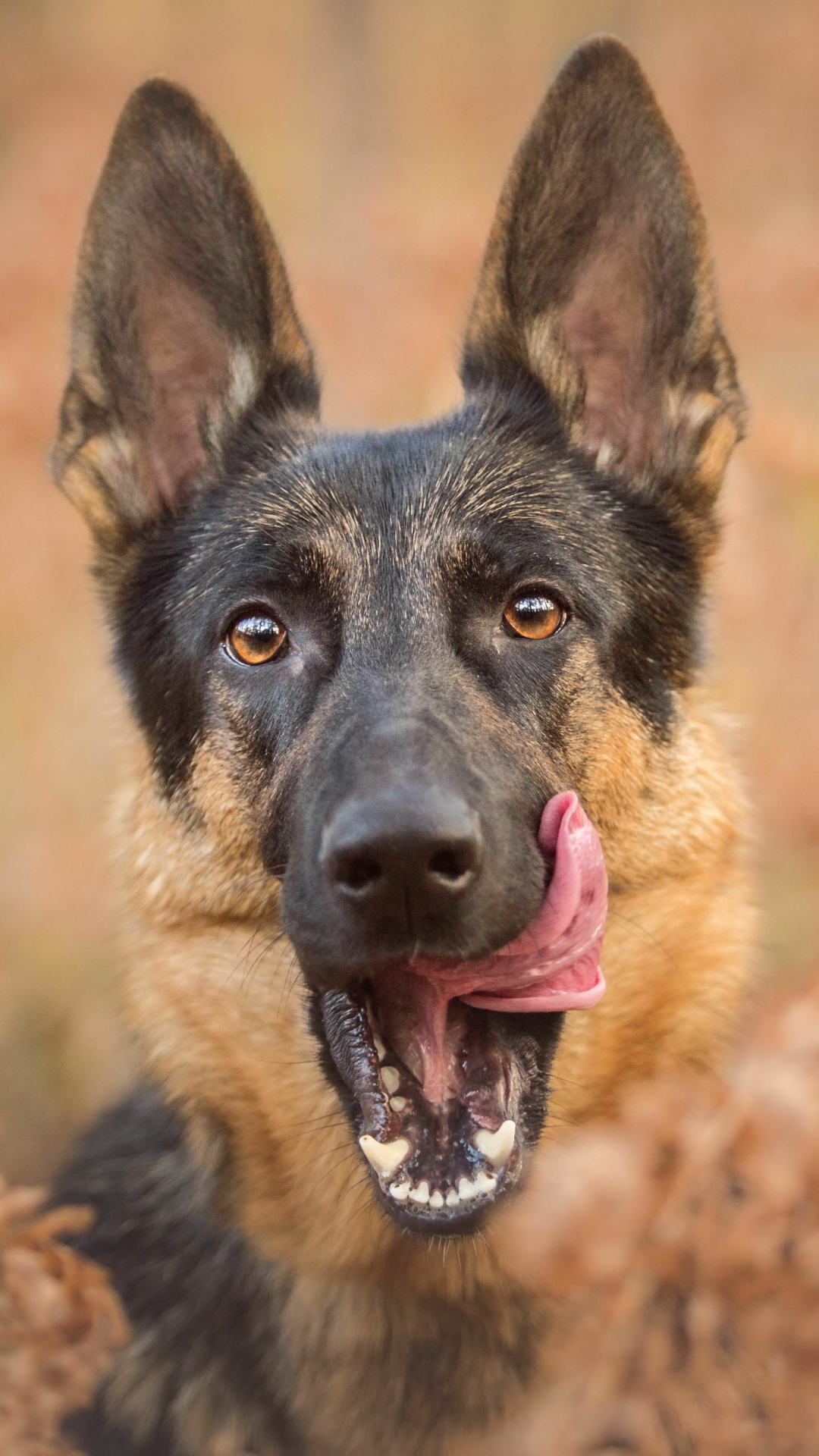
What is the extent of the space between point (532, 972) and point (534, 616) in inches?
34.6

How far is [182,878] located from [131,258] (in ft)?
5.52

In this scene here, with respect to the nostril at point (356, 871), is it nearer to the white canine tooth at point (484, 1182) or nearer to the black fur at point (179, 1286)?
the white canine tooth at point (484, 1182)

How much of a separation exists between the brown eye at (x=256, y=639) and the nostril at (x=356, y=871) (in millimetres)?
913

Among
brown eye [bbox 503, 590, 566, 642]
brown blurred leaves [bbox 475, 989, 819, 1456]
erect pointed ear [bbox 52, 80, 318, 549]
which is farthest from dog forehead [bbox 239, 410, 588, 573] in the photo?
brown blurred leaves [bbox 475, 989, 819, 1456]

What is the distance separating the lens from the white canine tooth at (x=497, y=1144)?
7.86ft

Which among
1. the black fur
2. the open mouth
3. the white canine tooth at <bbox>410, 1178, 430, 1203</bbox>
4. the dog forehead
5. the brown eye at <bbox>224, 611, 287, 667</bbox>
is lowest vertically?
the black fur

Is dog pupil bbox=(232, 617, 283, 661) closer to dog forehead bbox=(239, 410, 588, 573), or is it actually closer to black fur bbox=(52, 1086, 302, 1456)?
dog forehead bbox=(239, 410, 588, 573)

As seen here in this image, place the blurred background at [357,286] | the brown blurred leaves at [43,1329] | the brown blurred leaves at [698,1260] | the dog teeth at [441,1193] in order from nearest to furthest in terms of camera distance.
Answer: the brown blurred leaves at [698,1260] < the dog teeth at [441,1193] < the brown blurred leaves at [43,1329] < the blurred background at [357,286]

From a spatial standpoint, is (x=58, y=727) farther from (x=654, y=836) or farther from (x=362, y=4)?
(x=362, y=4)

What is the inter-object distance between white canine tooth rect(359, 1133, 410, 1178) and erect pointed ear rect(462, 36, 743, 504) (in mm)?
1894

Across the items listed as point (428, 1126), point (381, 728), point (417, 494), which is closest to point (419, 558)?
point (417, 494)

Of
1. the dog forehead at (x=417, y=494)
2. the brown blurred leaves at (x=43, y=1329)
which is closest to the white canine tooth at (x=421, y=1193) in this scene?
the brown blurred leaves at (x=43, y=1329)

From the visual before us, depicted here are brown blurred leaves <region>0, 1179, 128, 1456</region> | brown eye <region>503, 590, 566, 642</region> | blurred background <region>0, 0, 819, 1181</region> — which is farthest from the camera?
blurred background <region>0, 0, 819, 1181</region>

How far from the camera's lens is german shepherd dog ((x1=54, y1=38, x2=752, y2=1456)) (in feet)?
8.61
